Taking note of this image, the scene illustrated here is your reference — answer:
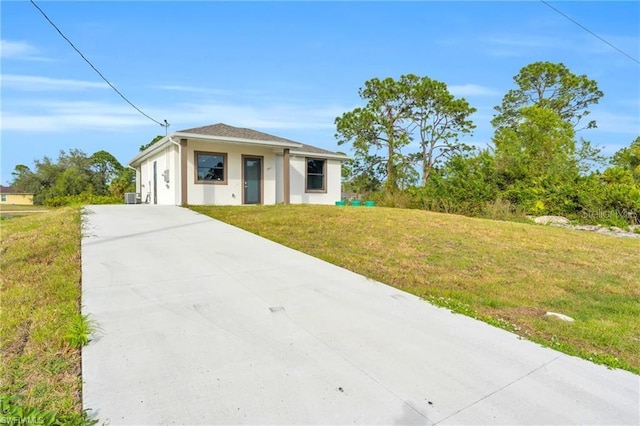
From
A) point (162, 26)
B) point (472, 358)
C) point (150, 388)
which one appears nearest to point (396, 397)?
point (472, 358)

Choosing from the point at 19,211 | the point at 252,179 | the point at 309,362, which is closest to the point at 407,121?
the point at 252,179

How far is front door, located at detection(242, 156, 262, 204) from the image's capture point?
12.9 meters

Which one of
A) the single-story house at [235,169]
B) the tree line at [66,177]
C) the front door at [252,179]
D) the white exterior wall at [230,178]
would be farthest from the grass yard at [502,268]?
the tree line at [66,177]

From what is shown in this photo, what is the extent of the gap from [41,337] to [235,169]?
10561mm

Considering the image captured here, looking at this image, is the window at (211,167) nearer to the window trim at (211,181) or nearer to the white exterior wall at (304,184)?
the window trim at (211,181)

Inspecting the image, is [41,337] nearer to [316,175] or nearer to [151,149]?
[151,149]

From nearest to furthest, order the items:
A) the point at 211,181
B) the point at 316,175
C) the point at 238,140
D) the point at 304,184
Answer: the point at 238,140
the point at 211,181
the point at 304,184
the point at 316,175

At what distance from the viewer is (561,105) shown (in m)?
26.2

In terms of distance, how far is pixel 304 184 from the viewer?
1450 centimetres

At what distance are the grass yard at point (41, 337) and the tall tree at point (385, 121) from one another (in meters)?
22.7

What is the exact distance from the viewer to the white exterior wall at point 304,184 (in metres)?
14.2

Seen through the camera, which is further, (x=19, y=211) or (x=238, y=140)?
(x=19, y=211)

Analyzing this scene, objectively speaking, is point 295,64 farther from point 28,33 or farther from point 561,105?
point 561,105

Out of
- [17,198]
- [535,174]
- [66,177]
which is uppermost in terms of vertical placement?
[66,177]
